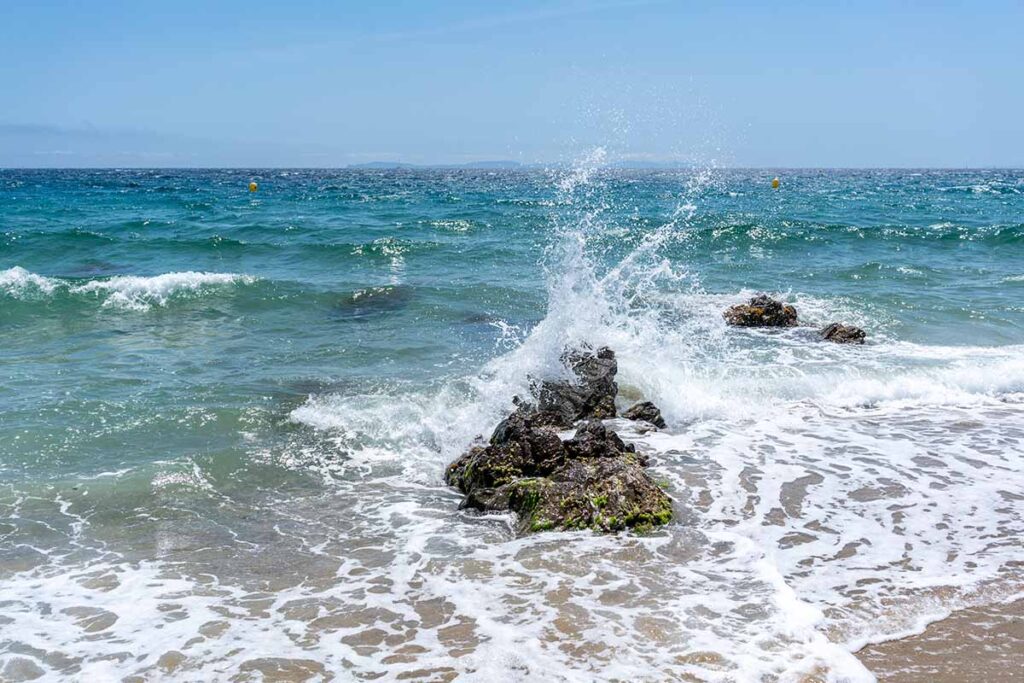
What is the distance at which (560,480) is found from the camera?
7.18m

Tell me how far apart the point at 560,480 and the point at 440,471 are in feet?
5.61

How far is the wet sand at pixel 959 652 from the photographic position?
4750mm

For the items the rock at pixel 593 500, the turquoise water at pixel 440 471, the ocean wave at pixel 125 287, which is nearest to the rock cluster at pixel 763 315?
the turquoise water at pixel 440 471

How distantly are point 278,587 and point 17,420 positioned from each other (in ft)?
18.2

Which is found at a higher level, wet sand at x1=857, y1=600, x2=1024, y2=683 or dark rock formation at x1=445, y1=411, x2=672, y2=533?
dark rock formation at x1=445, y1=411, x2=672, y2=533

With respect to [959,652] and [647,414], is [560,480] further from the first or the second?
[959,652]

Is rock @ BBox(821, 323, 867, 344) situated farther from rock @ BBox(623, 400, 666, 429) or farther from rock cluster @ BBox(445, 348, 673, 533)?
rock cluster @ BBox(445, 348, 673, 533)

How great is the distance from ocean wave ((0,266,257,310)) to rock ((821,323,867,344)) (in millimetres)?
12326

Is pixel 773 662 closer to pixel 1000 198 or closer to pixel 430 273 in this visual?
pixel 430 273

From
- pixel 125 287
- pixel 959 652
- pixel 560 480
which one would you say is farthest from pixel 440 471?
pixel 125 287

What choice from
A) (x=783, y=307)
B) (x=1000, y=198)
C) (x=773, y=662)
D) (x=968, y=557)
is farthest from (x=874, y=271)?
(x=1000, y=198)

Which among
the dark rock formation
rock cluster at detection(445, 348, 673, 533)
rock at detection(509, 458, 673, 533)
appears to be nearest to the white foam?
rock cluster at detection(445, 348, 673, 533)

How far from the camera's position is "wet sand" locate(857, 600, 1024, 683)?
4750 mm

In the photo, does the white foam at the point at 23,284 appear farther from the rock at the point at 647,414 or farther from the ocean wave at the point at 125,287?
the rock at the point at 647,414
